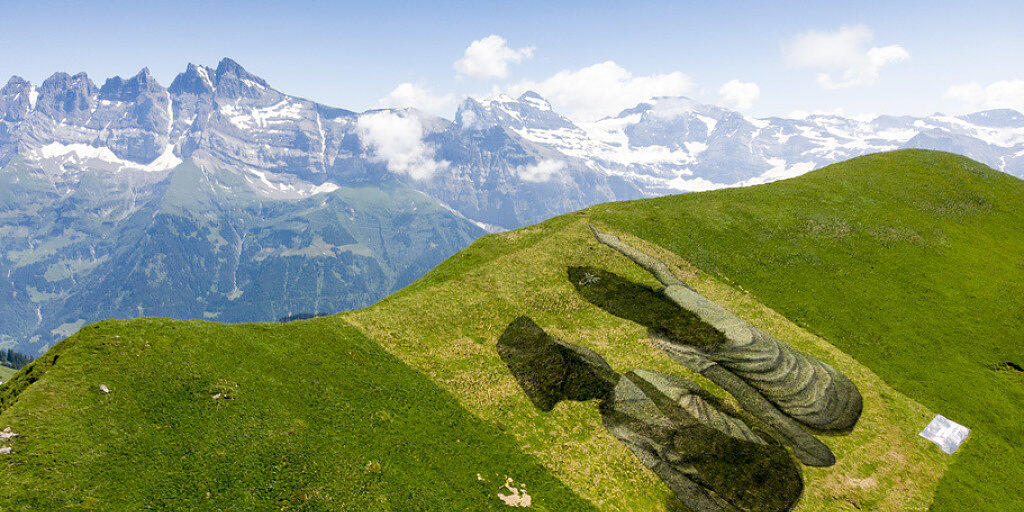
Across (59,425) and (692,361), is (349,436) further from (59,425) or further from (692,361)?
(692,361)

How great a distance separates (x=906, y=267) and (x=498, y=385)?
6310 cm

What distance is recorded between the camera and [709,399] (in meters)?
39.4

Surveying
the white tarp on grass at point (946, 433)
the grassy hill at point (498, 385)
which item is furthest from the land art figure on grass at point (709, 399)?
the white tarp on grass at point (946, 433)

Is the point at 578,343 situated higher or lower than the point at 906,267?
lower

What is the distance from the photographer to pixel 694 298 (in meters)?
53.2

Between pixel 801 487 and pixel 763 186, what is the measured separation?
65960 mm

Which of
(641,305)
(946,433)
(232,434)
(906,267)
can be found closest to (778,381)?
(946,433)

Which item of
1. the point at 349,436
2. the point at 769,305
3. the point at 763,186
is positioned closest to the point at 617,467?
the point at 349,436

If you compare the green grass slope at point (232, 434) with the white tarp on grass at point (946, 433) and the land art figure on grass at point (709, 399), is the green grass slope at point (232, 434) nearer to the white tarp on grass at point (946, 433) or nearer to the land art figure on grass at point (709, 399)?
the land art figure on grass at point (709, 399)

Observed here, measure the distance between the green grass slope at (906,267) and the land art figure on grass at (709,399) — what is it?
815 cm

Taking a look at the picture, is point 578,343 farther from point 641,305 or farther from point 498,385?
point 641,305

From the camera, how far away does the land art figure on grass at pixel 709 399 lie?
33.5m

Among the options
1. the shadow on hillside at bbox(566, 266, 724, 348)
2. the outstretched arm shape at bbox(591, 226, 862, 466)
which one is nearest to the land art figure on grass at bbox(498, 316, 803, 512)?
the outstretched arm shape at bbox(591, 226, 862, 466)

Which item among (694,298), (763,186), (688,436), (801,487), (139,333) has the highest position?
(763,186)
